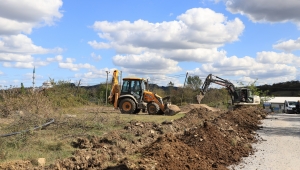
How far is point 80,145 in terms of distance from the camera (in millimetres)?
10156

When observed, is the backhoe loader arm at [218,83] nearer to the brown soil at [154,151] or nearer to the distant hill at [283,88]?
the brown soil at [154,151]

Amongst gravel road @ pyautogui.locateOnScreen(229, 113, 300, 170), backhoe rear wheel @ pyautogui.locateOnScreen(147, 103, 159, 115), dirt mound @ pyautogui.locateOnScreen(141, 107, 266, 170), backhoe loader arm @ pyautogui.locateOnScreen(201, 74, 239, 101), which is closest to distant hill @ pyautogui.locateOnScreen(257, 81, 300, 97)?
backhoe loader arm @ pyautogui.locateOnScreen(201, 74, 239, 101)

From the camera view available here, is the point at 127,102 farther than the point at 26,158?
Yes

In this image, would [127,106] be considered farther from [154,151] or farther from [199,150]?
[154,151]

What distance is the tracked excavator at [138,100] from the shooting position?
2366 centimetres

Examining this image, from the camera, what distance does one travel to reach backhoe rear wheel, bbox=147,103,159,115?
926 inches

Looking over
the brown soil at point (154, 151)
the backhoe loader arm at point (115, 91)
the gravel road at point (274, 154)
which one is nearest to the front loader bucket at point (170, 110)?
the backhoe loader arm at point (115, 91)

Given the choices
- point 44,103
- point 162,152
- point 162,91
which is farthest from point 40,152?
point 162,91

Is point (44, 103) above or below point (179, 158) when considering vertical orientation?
above

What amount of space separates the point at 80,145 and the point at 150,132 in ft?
11.7

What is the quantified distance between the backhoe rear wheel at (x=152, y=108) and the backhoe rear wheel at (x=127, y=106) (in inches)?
39.3

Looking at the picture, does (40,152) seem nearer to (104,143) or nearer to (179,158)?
(104,143)

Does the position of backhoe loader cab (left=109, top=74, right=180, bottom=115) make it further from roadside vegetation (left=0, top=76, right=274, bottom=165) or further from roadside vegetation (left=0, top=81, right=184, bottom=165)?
roadside vegetation (left=0, top=81, right=184, bottom=165)

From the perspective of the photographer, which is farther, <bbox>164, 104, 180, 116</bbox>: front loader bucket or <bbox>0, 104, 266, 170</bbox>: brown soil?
<bbox>164, 104, 180, 116</bbox>: front loader bucket
